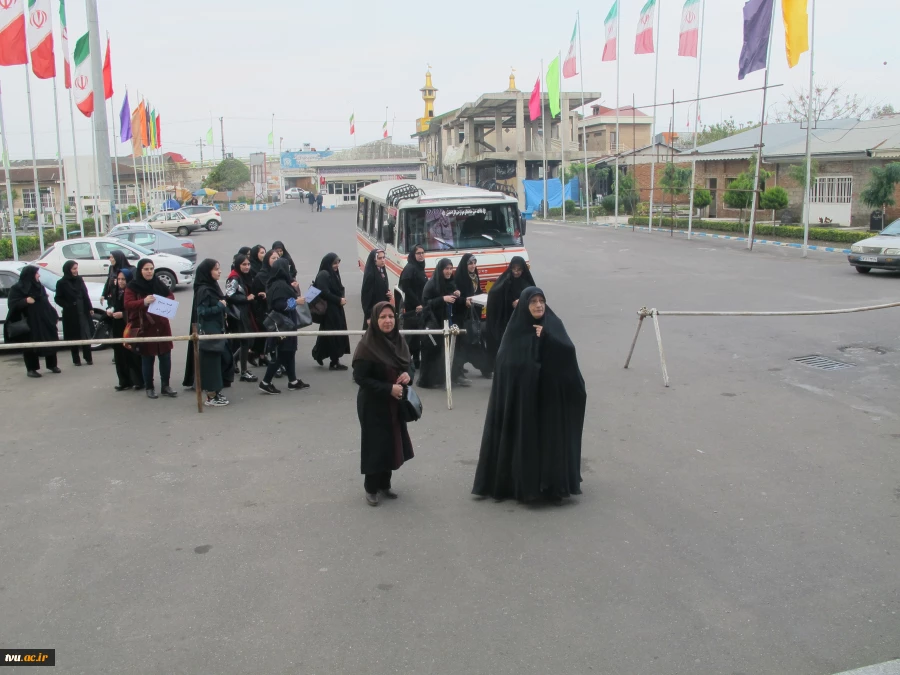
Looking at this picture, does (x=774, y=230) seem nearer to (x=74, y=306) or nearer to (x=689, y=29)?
(x=689, y=29)

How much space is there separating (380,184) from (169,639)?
14167mm

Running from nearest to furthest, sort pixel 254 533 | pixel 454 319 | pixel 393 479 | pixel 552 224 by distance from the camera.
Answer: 1. pixel 254 533
2. pixel 393 479
3. pixel 454 319
4. pixel 552 224

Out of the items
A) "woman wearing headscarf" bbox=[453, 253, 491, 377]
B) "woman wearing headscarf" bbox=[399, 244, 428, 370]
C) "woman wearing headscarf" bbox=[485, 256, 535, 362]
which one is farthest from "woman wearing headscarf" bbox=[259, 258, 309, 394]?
"woman wearing headscarf" bbox=[485, 256, 535, 362]

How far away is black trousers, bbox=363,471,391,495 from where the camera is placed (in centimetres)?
618

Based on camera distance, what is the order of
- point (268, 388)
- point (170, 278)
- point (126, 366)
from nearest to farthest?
point (268, 388) < point (126, 366) < point (170, 278)

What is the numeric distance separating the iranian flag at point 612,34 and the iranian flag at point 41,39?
21.1 m

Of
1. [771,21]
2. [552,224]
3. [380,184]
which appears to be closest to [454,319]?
[380,184]

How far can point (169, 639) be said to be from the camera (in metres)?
4.36

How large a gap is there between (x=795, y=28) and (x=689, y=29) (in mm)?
7016

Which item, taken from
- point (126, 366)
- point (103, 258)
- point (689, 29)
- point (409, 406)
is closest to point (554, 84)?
point (689, 29)

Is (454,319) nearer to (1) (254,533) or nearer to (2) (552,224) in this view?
(1) (254,533)

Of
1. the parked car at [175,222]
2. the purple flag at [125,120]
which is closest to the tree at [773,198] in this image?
the parked car at [175,222]

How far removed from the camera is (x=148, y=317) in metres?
9.26

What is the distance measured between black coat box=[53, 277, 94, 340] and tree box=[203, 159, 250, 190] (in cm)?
8459
